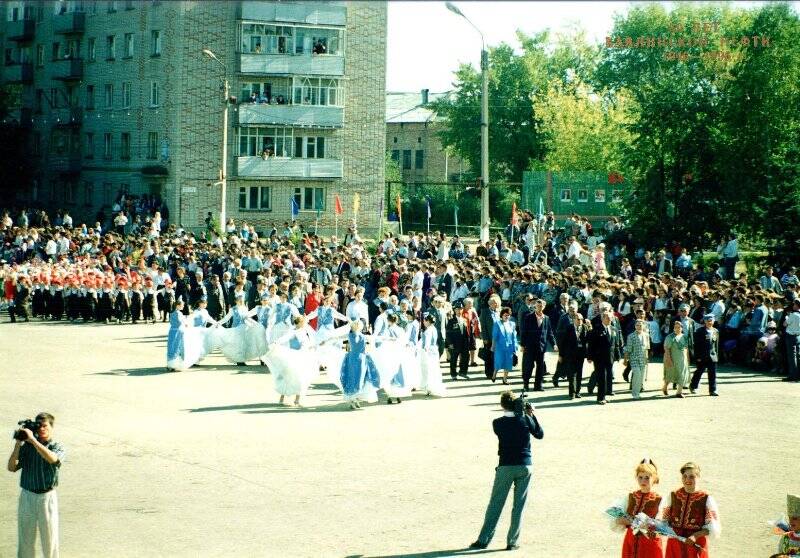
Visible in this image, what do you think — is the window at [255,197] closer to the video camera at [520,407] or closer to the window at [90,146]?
the window at [90,146]

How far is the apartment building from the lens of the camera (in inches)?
2277

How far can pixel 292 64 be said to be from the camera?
5925cm

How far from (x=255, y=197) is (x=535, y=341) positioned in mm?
39739

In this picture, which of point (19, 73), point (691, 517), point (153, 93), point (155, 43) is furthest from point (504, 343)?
point (19, 73)

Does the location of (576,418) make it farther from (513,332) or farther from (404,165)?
(404,165)

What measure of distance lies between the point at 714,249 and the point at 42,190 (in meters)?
44.3

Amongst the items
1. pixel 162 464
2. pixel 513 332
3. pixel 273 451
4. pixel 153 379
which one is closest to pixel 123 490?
pixel 162 464

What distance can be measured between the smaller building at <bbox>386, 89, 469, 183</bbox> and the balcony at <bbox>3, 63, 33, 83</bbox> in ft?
107

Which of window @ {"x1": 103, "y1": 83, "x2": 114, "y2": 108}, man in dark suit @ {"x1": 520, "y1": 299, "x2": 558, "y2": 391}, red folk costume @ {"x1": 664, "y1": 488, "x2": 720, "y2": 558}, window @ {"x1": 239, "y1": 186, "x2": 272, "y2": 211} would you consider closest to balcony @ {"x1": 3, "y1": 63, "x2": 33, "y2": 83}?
window @ {"x1": 103, "y1": 83, "x2": 114, "y2": 108}

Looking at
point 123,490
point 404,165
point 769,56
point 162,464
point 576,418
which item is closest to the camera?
point 123,490

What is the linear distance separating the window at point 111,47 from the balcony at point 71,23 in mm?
2318

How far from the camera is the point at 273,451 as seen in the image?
54.1 feet

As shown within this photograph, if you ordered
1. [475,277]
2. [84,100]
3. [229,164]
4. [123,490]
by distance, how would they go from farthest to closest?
[84,100] → [229,164] → [475,277] → [123,490]

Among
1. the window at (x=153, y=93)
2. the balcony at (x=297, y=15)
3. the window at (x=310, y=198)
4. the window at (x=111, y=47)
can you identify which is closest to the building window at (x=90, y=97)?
the window at (x=111, y=47)
